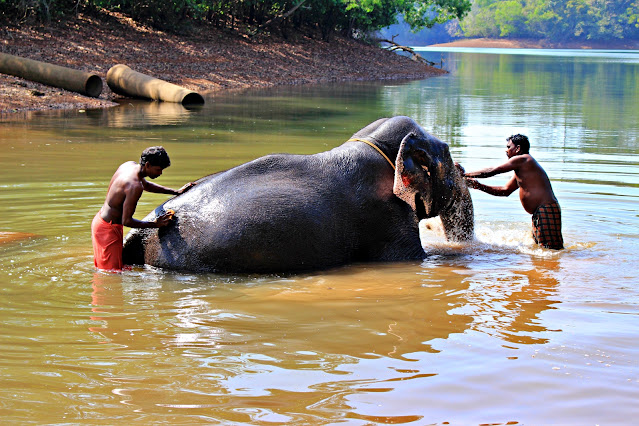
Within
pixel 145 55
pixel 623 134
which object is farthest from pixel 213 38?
pixel 623 134

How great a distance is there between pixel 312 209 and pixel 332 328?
157 cm

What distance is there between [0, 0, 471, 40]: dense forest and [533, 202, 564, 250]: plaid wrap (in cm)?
2485

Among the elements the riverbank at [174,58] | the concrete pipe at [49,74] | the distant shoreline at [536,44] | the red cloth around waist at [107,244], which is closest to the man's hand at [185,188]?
the red cloth around waist at [107,244]

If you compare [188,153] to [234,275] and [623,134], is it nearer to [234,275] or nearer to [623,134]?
[234,275]

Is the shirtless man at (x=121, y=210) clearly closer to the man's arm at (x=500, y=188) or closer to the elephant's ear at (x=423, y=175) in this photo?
the elephant's ear at (x=423, y=175)

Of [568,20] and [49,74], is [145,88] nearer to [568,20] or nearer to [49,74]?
[49,74]

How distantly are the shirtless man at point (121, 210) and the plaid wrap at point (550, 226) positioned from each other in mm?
3962

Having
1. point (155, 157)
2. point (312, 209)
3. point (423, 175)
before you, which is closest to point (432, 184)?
point (423, 175)

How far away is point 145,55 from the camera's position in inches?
1228

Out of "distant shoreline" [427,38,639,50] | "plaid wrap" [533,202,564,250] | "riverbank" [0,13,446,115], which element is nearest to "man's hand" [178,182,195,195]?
"plaid wrap" [533,202,564,250]

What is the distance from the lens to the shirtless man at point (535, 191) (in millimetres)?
8227

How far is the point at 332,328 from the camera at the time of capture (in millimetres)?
5562

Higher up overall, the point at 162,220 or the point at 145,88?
the point at 145,88

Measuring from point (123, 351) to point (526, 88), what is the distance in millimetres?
31422
